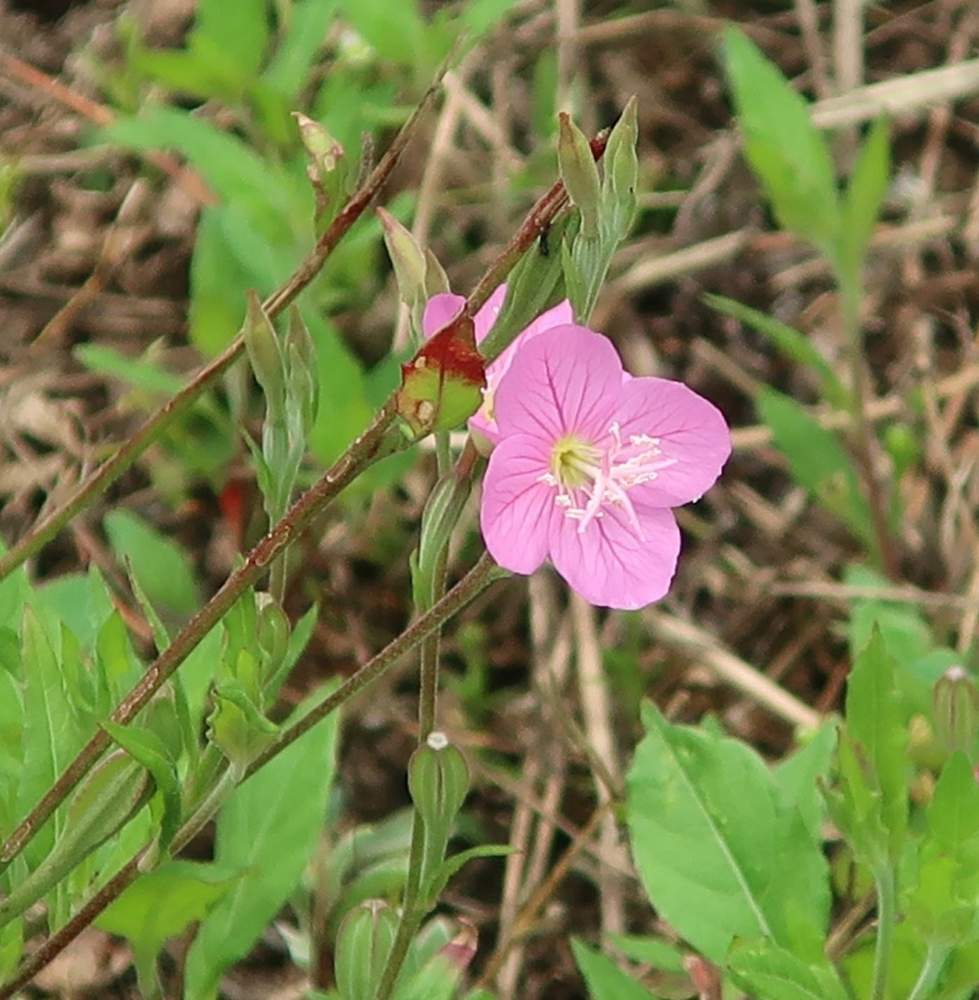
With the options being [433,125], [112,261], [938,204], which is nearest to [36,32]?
[112,261]

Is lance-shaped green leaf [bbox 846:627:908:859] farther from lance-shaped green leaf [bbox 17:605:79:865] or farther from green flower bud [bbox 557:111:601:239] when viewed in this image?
lance-shaped green leaf [bbox 17:605:79:865]

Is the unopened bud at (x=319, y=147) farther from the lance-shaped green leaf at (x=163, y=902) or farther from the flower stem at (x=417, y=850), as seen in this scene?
the lance-shaped green leaf at (x=163, y=902)

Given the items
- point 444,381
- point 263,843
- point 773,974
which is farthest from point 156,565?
point 444,381

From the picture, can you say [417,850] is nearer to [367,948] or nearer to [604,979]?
[367,948]

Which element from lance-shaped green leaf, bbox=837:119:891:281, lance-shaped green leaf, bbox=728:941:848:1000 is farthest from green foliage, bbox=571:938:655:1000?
lance-shaped green leaf, bbox=837:119:891:281

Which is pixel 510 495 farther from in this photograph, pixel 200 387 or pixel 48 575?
pixel 48 575

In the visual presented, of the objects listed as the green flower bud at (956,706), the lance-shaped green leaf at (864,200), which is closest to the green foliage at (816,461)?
the lance-shaped green leaf at (864,200)
